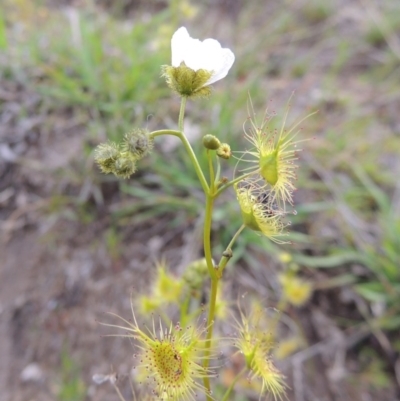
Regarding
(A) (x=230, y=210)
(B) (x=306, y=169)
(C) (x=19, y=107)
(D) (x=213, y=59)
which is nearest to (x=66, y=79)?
(C) (x=19, y=107)

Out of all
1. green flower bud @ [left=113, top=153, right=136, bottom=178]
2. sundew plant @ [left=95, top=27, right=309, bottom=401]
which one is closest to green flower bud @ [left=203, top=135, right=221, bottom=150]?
sundew plant @ [left=95, top=27, right=309, bottom=401]

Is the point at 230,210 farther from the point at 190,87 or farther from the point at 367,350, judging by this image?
the point at 190,87

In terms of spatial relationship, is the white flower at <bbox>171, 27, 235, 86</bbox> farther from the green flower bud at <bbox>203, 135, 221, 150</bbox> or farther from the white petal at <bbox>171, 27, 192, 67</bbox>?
the green flower bud at <bbox>203, 135, 221, 150</bbox>

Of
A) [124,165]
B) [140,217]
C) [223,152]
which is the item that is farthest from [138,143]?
[140,217]

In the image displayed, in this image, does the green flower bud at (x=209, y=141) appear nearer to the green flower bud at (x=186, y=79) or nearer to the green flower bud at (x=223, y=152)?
the green flower bud at (x=223, y=152)

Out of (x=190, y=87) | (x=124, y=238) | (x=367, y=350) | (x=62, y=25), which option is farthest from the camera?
(x=62, y=25)

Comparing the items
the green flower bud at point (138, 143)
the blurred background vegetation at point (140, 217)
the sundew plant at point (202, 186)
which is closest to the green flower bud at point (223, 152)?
the sundew plant at point (202, 186)

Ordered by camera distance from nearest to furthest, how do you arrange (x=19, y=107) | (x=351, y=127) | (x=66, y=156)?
(x=66, y=156)
(x=19, y=107)
(x=351, y=127)
